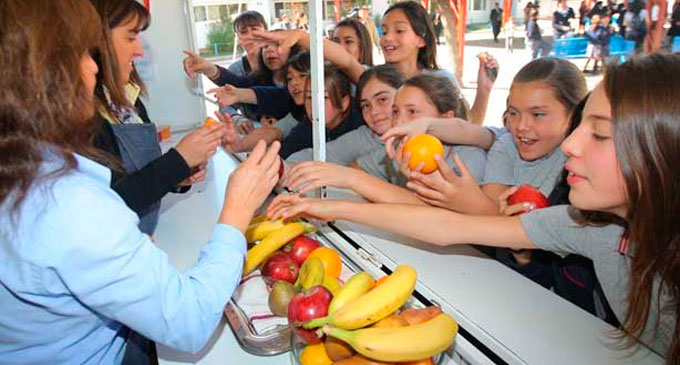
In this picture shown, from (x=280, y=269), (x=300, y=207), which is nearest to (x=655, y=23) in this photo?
(x=300, y=207)

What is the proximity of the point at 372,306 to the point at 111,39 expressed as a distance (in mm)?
943

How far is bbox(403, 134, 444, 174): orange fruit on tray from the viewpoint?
3.31 ft

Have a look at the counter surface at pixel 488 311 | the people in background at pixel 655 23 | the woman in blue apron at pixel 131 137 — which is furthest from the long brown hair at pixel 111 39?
the people in background at pixel 655 23

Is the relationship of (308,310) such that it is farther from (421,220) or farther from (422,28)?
(422,28)

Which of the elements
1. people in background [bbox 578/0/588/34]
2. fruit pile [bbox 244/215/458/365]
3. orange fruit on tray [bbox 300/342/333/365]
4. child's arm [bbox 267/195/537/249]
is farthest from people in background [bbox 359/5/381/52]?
orange fruit on tray [bbox 300/342/333/365]

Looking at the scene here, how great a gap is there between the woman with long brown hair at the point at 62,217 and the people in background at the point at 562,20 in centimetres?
127

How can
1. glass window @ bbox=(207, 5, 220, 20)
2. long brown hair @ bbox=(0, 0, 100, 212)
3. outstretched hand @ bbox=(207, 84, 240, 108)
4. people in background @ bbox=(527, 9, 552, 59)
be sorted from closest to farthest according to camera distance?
long brown hair @ bbox=(0, 0, 100, 212)
people in background @ bbox=(527, 9, 552, 59)
outstretched hand @ bbox=(207, 84, 240, 108)
glass window @ bbox=(207, 5, 220, 20)

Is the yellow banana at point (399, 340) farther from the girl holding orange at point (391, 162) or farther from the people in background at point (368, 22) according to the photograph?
the people in background at point (368, 22)

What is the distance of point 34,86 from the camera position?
0.53 meters

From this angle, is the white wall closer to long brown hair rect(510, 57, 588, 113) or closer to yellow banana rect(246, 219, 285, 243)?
yellow banana rect(246, 219, 285, 243)

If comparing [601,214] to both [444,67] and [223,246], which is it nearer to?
[223,246]

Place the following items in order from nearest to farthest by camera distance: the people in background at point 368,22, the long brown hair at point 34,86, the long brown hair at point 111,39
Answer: the long brown hair at point 34,86 < the long brown hair at point 111,39 < the people in background at point 368,22

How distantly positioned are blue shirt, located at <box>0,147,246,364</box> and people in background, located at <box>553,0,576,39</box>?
4.00ft

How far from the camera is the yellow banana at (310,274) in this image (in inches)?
34.5
